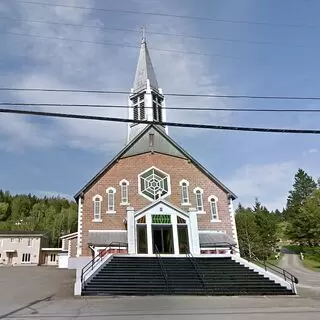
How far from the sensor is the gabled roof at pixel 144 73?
3806cm

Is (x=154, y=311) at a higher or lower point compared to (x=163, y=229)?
lower

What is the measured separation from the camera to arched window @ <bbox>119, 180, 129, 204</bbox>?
28.4 m

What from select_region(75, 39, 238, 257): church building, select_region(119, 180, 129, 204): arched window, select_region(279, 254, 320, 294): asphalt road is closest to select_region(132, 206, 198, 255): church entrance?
select_region(75, 39, 238, 257): church building

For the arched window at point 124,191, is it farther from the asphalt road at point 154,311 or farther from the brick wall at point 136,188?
the asphalt road at point 154,311

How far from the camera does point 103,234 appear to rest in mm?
26641

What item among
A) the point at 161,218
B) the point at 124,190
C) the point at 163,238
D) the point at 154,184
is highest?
the point at 154,184

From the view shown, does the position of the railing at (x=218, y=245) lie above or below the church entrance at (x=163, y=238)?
below

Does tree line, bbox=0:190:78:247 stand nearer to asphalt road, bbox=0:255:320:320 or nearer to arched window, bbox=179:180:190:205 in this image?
arched window, bbox=179:180:190:205

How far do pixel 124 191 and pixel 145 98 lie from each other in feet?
38.6

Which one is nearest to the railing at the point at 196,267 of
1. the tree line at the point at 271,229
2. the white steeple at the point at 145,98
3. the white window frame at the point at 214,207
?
the white window frame at the point at 214,207

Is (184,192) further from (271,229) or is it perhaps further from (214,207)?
(271,229)

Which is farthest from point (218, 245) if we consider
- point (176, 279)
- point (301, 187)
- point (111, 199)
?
point (301, 187)

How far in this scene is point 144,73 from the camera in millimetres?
39125

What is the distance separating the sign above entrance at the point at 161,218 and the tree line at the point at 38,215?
46990 mm
